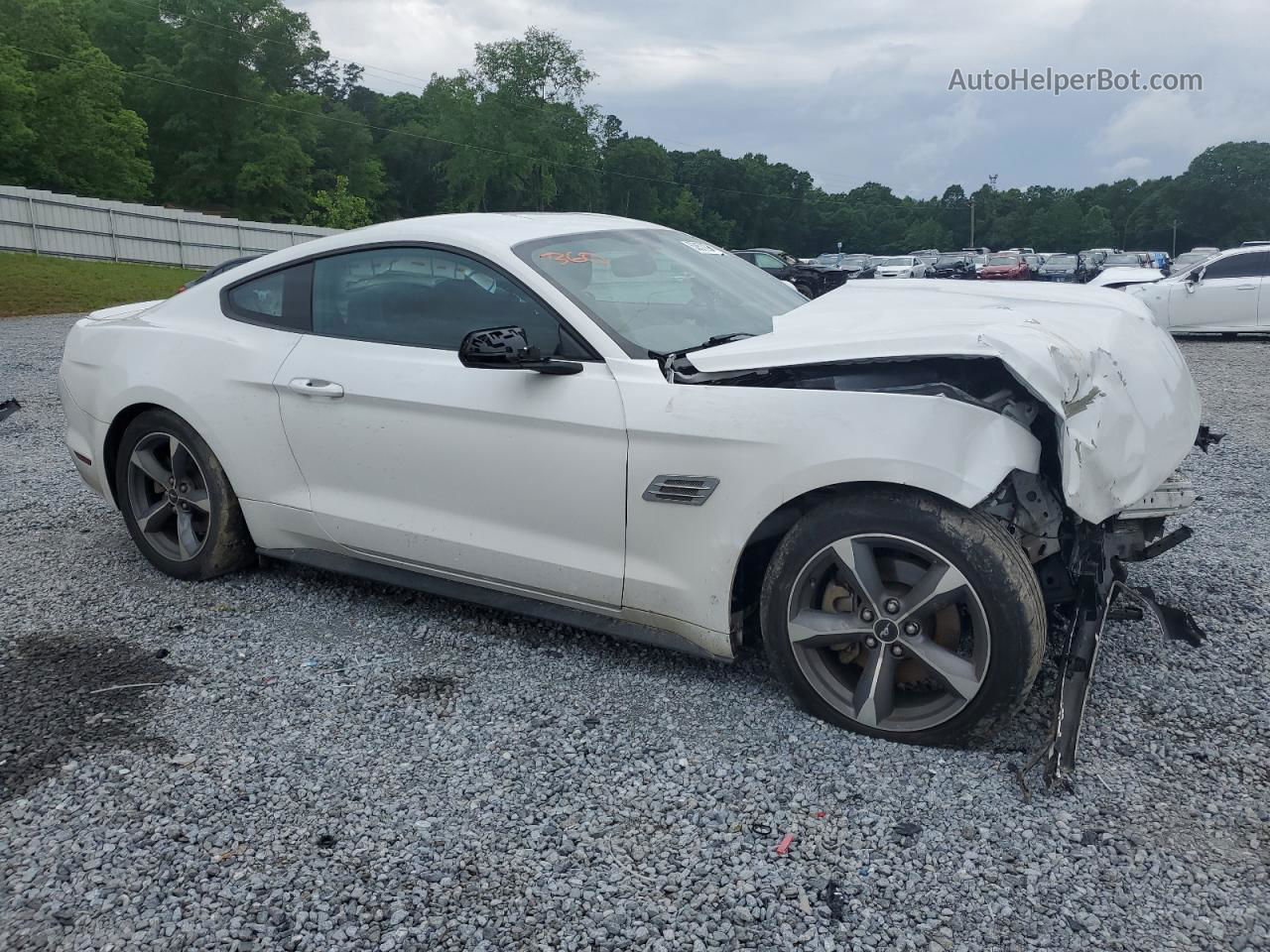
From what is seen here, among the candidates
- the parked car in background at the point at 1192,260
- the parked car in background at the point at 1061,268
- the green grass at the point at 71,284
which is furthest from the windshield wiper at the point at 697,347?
the parked car in background at the point at 1061,268

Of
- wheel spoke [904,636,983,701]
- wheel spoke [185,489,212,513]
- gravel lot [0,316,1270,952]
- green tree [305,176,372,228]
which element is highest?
green tree [305,176,372,228]

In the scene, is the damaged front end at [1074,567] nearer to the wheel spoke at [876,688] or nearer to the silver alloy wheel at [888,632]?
the silver alloy wheel at [888,632]

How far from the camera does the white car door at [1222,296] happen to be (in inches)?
610

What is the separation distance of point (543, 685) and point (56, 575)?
2694mm

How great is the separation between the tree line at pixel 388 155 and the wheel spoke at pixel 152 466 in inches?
1940

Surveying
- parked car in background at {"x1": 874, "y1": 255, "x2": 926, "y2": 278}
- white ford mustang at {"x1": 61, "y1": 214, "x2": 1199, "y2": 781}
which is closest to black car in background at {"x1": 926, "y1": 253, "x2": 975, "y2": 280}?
parked car in background at {"x1": 874, "y1": 255, "x2": 926, "y2": 278}

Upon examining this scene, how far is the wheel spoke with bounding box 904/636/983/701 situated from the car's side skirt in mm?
649

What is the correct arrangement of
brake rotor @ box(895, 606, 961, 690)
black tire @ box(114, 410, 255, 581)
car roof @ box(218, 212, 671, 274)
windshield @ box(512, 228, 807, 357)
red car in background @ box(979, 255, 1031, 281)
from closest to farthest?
brake rotor @ box(895, 606, 961, 690) → windshield @ box(512, 228, 807, 357) → car roof @ box(218, 212, 671, 274) → black tire @ box(114, 410, 255, 581) → red car in background @ box(979, 255, 1031, 281)

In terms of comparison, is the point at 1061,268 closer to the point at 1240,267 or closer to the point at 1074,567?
the point at 1240,267

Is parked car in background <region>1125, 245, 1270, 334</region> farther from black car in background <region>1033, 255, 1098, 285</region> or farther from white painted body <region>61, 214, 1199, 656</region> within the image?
black car in background <region>1033, 255, 1098, 285</region>

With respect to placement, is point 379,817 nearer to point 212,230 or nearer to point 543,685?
point 543,685

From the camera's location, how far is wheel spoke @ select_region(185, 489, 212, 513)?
4.35 m

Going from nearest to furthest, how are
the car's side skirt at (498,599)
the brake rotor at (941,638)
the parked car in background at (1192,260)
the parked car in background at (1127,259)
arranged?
the brake rotor at (941,638), the car's side skirt at (498,599), the parked car in background at (1192,260), the parked car in background at (1127,259)

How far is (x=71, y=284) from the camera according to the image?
77.8 feet
